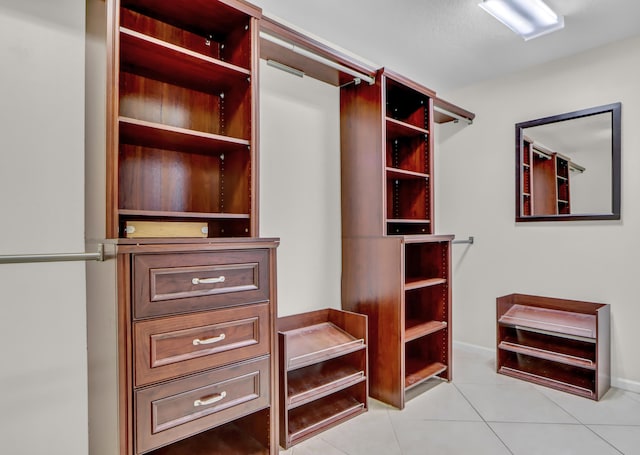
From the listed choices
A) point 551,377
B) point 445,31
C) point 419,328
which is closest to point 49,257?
point 419,328

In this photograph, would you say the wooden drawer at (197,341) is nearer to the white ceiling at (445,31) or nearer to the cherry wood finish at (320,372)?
the cherry wood finish at (320,372)

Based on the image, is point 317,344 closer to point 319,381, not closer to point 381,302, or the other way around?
point 319,381

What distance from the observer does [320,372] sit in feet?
7.25

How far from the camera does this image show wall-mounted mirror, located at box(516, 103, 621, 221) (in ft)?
8.53

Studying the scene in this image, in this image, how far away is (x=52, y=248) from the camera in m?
1.57

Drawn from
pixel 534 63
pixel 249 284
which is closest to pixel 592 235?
pixel 534 63

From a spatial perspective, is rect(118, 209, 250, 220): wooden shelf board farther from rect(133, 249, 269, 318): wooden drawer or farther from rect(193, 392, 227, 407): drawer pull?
rect(193, 392, 227, 407): drawer pull

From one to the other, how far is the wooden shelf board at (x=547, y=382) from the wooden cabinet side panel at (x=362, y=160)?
5.01 feet

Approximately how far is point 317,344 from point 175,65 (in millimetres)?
1610

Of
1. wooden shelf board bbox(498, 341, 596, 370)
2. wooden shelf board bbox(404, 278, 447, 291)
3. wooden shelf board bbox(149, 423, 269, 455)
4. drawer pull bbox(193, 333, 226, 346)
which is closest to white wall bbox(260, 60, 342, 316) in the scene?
wooden shelf board bbox(404, 278, 447, 291)

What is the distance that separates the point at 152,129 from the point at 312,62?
3.69 feet

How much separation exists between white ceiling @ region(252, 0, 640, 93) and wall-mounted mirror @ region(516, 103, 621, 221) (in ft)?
1.62

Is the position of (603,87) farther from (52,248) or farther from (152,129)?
(52,248)

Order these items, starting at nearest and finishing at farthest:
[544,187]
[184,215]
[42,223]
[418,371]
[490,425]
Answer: [42,223] → [184,215] → [490,425] → [418,371] → [544,187]
